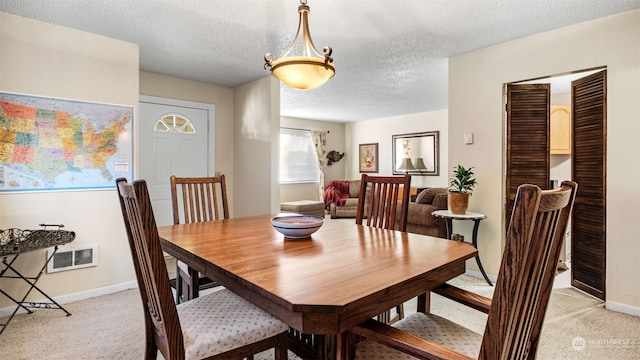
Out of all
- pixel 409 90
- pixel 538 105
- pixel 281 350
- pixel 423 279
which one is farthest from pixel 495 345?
pixel 409 90

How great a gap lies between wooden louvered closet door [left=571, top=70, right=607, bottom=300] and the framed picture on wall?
497cm

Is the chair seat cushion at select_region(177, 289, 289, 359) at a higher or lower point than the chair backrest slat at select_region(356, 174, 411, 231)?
lower

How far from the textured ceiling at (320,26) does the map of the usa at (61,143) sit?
703mm

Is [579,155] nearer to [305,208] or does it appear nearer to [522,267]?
[522,267]

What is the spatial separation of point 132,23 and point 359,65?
226 centimetres

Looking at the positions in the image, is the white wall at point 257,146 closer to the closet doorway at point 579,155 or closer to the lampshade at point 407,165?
the closet doorway at point 579,155

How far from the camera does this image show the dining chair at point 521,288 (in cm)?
69

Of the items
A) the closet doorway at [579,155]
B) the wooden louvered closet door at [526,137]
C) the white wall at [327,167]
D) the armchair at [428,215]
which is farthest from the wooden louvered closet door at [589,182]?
the white wall at [327,167]

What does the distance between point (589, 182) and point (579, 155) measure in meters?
0.28

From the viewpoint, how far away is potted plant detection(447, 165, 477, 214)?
310cm

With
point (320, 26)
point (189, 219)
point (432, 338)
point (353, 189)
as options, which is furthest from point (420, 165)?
point (432, 338)

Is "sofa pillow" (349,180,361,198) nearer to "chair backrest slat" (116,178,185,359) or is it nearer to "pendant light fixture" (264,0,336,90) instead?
"pendant light fixture" (264,0,336,90)

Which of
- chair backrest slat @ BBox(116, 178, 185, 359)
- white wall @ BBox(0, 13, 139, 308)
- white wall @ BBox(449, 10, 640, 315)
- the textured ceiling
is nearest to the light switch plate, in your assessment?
white wall @ BBox(449, 10, 640, 315)

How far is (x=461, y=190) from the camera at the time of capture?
10.6 feet
